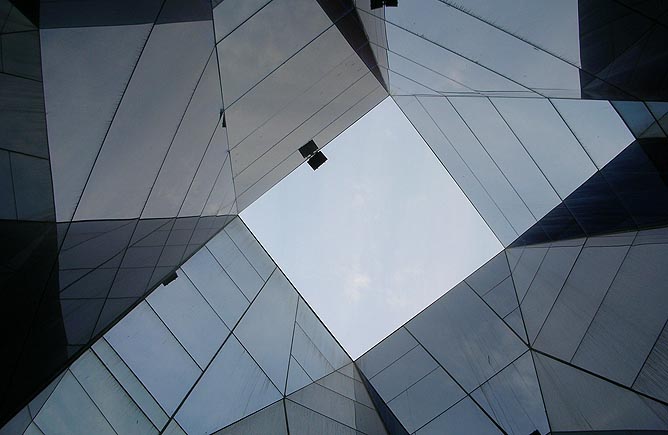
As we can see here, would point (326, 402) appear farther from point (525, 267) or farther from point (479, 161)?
point (479, 161)

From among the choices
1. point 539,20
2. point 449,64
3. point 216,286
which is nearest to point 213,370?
point 216,286

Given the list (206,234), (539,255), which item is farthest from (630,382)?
(206,234)

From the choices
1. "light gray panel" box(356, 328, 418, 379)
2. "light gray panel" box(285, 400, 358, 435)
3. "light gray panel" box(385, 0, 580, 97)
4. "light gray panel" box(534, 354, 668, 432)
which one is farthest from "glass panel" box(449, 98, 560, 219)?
"light gray panel" box(356, 328, 418, 379)

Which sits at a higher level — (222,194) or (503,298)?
(222,194)

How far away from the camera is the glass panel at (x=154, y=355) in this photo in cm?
872

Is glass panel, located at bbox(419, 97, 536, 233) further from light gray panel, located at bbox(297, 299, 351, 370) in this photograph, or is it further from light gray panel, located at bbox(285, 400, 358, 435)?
light gray panel, located at bbox(297, 299, 351, 370)

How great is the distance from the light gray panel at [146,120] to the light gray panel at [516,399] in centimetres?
1065

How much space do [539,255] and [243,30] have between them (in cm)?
941

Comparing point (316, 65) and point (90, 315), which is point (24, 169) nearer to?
point (90, 315)

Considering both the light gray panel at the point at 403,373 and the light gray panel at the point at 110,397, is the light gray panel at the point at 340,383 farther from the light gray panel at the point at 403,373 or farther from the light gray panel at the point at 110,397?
the light gray panel at the point at 110,397

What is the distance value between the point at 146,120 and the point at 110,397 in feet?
14.7

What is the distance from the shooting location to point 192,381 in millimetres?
9922

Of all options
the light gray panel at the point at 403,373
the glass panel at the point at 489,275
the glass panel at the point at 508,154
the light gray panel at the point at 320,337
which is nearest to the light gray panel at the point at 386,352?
the light gray panel at the point at 403,373

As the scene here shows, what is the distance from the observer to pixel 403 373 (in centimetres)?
1809
